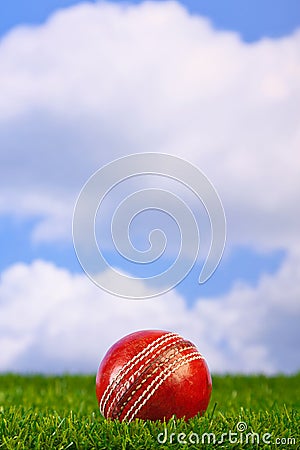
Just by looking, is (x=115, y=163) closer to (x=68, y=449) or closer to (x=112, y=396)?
(x=112, y=396)

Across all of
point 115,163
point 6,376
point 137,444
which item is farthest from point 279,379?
point 137,444

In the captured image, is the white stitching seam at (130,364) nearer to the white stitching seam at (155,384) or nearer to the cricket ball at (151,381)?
the cricket ball at (151,381)

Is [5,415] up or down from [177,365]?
down

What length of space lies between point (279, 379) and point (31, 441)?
5900 millimetres

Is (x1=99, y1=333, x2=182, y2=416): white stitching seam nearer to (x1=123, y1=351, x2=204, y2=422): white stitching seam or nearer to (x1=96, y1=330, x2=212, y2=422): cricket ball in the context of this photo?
(x1=96, y1=330, x2=212, y2=422): cricket ball

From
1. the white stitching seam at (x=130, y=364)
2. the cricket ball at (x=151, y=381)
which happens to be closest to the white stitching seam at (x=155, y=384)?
the cricket ball at (x=151, y=381)

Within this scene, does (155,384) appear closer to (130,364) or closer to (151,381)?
(151,381)

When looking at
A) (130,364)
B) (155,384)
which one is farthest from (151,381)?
(130,364)

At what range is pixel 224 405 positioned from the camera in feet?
20.3

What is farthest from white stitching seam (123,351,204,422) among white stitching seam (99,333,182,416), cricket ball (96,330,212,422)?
white stitching seam (99,333,182,416)

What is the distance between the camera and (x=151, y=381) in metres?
4.04

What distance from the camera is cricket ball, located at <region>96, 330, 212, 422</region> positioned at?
4.04 metres

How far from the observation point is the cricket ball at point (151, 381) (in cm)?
404

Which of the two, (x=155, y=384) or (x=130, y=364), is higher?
(x=130, y=364)
